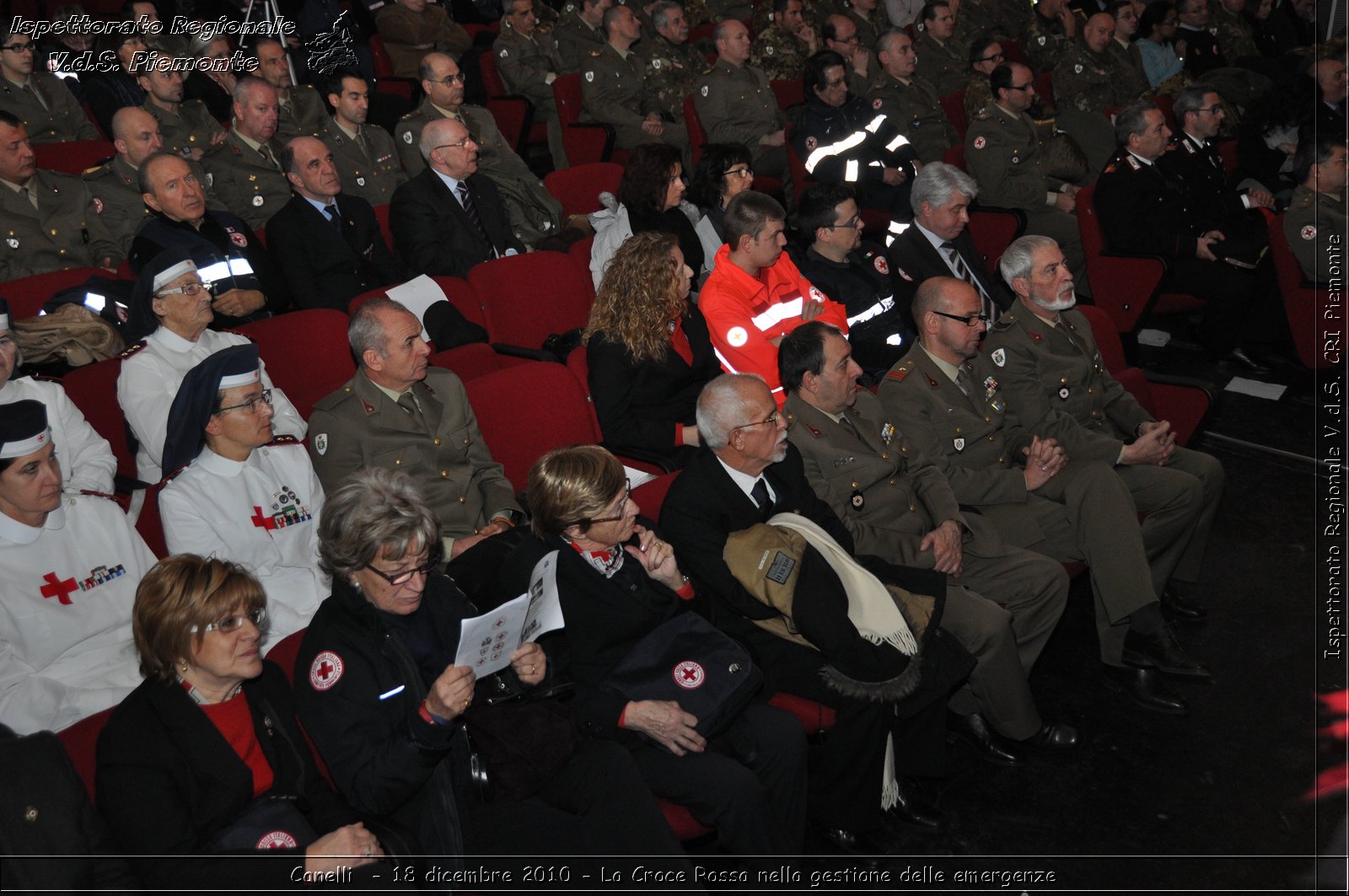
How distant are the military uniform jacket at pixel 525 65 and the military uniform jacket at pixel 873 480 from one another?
4.40m

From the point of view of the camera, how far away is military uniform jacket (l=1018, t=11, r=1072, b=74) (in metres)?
8.95

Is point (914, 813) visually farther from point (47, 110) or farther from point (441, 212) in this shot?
point (47, 110)

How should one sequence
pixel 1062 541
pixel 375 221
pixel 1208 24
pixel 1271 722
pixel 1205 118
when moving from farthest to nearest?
pixel 1208 24 < pixel 1205 118 < pixel 375 221 < pixel 1062 541 < pixel 1271 722

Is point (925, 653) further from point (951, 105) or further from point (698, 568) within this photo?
point (951, 105)

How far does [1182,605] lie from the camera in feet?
13.4

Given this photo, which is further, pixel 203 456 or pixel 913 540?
pixel 913 540

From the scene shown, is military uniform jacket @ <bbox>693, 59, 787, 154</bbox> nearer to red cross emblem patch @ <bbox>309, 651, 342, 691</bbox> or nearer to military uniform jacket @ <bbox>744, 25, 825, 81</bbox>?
military uniform jacket @ <bbox>744, 25, 825, 81</bbox>

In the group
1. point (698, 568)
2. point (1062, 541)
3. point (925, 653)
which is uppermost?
point (698, 568)

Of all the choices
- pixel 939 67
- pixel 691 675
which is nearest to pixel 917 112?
pixel 939 67

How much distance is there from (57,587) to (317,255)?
90.0 inches

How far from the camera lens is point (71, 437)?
338 cm

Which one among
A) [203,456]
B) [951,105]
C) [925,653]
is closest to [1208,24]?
[951,105]

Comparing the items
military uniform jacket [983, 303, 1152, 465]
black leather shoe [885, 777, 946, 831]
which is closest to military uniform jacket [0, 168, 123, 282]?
military uniform jacket [983, 303, 1152, 465]

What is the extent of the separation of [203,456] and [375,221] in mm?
2234
